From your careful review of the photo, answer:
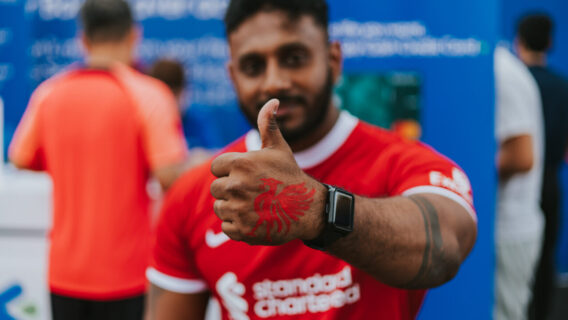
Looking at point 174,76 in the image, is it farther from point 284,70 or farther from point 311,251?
point 311,251

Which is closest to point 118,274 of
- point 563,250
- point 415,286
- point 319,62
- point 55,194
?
point 55,194

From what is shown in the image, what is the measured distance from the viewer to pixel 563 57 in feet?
18.9

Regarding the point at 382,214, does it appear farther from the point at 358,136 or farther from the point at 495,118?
the point at 495,118

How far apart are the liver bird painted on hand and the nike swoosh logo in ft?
1.46

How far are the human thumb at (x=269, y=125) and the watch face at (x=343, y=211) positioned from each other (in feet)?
0.41

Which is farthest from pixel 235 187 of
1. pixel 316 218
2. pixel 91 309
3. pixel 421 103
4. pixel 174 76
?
pixel 174 76

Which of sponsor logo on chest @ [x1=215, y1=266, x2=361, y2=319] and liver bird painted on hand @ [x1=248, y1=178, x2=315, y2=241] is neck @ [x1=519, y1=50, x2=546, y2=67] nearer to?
sponsor logo on chest @ [x1=215, y1=266, x2=361, y2=319]

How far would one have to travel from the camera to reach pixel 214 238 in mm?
1317

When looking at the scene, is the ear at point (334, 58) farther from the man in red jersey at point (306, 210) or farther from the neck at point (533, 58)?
the neck at point (533, 58)

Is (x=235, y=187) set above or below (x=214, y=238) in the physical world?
above

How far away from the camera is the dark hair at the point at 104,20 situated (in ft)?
8.23

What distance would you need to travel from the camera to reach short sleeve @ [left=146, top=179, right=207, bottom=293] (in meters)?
1.37

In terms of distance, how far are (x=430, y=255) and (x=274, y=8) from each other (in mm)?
656

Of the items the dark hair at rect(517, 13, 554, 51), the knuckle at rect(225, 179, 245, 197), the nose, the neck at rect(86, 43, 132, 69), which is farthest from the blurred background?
the knuckle at rect(225, 179, 245, 197)
